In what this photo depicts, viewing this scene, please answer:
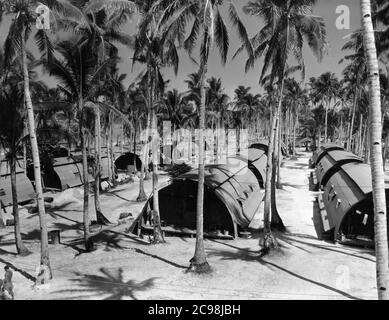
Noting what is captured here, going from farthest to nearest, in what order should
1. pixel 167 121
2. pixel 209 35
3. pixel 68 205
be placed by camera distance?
pixel 167 121 < pixel 68 205 < pixel 209 35

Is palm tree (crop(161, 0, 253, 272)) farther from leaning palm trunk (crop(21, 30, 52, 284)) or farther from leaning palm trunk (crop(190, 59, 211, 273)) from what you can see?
leaning palm trunk (crop(21, 30, 52, 284))

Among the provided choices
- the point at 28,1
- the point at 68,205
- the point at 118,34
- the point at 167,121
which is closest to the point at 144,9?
the point at 118,34

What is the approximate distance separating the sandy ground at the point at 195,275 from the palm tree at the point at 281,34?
2310 millimetres

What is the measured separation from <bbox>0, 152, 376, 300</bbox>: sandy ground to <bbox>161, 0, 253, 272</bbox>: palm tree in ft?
6.03

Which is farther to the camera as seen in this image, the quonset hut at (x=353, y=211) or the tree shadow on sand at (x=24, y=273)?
the quonset hut at (x=353, y=211)

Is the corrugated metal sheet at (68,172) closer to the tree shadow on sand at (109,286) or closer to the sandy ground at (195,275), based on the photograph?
the sandy ground at (195,275)

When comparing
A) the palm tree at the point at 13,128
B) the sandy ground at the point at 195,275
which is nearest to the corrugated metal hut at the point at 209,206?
the sandy ground at the point at 195,275

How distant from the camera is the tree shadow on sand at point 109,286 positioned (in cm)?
1487

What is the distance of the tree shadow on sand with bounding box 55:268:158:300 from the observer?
585 inches

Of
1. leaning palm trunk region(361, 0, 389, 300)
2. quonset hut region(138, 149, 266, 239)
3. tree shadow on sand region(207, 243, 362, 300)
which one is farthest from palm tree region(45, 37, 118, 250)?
leaning palm trunk region(361, 0, 389, 300)

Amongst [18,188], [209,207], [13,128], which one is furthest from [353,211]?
[18,188]

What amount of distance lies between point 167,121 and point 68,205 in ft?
90.4
